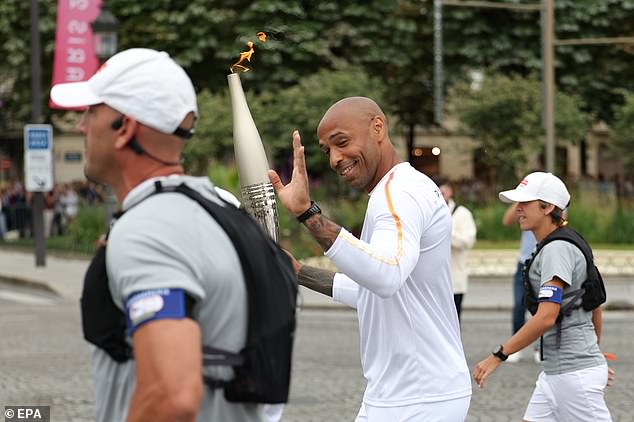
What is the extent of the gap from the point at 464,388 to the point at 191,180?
1.64 m

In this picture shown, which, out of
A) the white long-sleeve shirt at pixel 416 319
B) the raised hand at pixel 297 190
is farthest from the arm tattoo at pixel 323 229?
the white long-sleeve shirt at pixel 416 319

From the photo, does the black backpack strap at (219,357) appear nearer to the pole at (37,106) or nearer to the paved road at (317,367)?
the paved road at (317,367)

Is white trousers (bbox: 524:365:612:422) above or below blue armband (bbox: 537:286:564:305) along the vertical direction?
below

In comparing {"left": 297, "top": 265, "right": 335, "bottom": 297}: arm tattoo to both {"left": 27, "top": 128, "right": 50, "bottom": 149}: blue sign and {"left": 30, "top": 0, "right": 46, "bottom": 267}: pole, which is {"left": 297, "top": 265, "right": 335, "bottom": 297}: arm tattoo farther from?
{"left": 30, "top": 0, "right": 46, "bottom": 267}: pole

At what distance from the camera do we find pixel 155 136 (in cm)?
260

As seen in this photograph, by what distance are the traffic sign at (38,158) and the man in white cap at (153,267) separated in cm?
2031

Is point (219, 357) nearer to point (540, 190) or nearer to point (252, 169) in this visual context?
point (252, 169)

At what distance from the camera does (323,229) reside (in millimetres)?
3670

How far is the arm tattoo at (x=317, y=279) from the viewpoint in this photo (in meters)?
4.53

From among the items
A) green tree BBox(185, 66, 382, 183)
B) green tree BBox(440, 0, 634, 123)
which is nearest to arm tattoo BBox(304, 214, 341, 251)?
green tree BBox(185, 66, 382, 183)

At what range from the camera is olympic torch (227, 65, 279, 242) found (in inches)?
143

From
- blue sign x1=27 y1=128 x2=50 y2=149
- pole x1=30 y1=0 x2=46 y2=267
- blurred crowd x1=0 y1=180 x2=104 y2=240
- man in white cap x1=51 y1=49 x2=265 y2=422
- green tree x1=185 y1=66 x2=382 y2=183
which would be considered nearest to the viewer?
man in white cap x1=51 y1=49 x2=265 y2=422

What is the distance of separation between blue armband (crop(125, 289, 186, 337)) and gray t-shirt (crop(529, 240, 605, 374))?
3.15 metres

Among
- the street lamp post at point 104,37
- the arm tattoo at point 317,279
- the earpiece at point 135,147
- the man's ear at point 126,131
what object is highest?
the street lamp post at point 104,37
